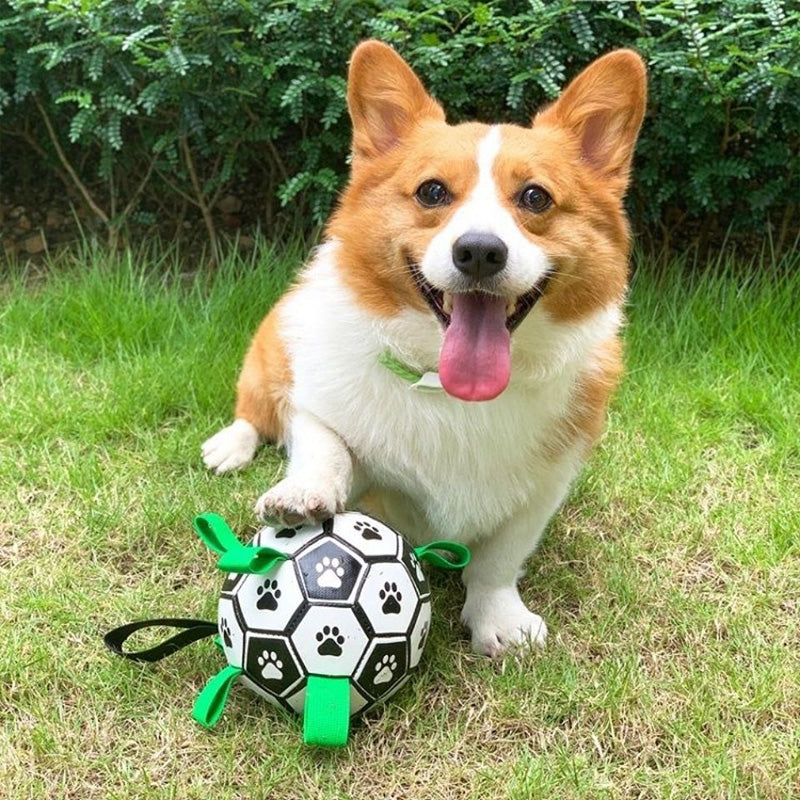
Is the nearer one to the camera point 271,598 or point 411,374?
point 271,598

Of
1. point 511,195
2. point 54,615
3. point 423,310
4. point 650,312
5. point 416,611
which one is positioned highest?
point 511,195

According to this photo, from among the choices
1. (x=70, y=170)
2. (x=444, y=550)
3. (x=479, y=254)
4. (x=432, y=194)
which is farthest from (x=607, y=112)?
(x=70, y=170)

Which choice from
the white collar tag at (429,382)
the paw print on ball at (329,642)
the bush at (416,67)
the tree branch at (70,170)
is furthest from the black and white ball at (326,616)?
the tree branch at (70,170)

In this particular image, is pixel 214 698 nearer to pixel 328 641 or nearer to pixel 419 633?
pixel 328 641

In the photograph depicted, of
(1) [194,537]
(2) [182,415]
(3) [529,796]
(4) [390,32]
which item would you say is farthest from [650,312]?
(3) [529,796]

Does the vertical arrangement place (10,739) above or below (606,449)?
above

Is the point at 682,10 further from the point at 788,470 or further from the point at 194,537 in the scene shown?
the point at 194,537

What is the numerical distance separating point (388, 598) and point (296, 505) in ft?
0.97

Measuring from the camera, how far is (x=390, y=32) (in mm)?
3826

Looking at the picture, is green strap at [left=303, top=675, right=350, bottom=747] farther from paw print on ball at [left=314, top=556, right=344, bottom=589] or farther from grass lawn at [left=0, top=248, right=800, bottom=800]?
paw print on ball at [left=314, top=556, right=344, bottom=589]

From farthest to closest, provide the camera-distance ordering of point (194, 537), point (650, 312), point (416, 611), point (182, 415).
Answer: point (650, 312)
point (182, 415)
point (194, 537)
point (416, 611)

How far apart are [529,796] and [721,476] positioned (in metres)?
1.57

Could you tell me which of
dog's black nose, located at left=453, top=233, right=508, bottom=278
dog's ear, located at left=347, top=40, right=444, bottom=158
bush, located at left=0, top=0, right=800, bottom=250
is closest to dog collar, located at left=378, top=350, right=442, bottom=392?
dog's black nose, located at left=453, top=233, right=508, bottom=278

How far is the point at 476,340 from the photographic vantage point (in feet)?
7.30
